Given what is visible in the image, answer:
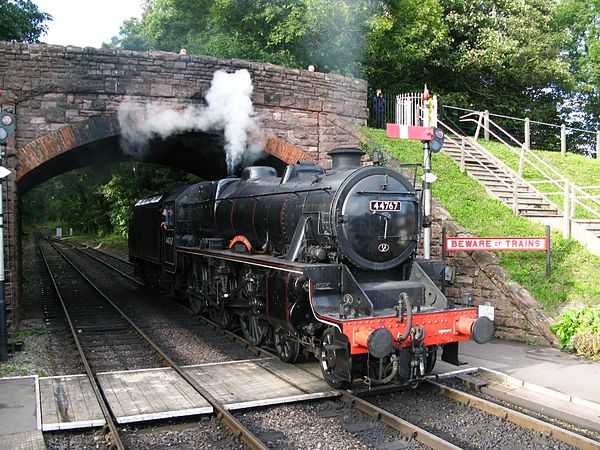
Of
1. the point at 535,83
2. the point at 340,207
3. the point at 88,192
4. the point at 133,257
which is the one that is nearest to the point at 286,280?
the point at 340,207

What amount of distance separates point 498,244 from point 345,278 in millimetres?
3915

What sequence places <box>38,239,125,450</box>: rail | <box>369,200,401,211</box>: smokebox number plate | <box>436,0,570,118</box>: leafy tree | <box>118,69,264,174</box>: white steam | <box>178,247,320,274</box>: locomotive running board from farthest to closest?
<box>436,0,570,118</box>: leafy tree < <box>118,69,264,174</box>: white steam < <box>369,200,401,211</box>: smokebox number plate < <box>178,247,320,274</box>: locomotive running board < <box>38,239,125,450</box>: rail

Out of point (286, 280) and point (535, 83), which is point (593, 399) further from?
point (535, 83)

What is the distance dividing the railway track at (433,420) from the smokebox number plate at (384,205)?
86.0 inches

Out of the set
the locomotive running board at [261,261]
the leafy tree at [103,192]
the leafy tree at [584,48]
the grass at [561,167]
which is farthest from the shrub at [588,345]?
the leafy tree at [584,48]

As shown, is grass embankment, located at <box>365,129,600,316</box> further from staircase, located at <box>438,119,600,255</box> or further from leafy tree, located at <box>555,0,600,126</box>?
leafy tree, located at <box>555,0,600,126</box>

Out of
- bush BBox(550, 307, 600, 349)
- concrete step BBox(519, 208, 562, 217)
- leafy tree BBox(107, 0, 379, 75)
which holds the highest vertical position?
leafy tree BBox(107, 0, 379, 75)

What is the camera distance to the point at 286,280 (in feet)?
22.8

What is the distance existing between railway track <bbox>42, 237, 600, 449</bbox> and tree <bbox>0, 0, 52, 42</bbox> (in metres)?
21.5

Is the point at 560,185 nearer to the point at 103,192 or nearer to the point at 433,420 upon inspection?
Result: the point at 433,420

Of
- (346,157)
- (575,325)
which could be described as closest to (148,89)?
(346,157)

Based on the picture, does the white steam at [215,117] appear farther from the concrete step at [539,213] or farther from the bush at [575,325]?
the bush at [575,325]

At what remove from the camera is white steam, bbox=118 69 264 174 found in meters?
11.4

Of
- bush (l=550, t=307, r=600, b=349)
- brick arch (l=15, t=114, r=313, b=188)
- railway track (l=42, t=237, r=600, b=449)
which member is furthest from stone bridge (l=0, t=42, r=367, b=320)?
railway track (l=42, t=237, r=600, b=449)
